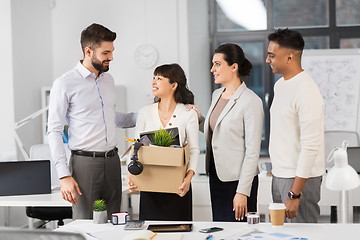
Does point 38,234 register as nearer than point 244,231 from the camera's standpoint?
Yes

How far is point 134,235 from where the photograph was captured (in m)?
2.21

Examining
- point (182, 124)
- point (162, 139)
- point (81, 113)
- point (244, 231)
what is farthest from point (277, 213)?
point (81, 113)

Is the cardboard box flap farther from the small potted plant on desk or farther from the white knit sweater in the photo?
the white knit sweater

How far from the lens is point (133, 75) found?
6336 mm

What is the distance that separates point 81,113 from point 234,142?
0.88 metres

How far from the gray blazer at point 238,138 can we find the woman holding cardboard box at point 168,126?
0.15 metres

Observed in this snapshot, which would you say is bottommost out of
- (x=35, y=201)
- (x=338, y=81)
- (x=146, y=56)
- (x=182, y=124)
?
(x=35, y=201)

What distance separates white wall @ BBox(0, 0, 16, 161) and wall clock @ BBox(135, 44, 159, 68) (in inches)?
58.0

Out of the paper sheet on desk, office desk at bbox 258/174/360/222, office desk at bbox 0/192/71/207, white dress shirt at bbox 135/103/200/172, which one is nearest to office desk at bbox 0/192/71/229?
office desk at bbox 0/192/71/207

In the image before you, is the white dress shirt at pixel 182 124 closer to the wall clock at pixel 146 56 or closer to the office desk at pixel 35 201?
the office desk at pixel 35 201

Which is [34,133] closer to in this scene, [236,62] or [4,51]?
[4,51]

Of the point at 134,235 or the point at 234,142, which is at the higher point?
the point at 234,142

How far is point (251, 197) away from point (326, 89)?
335cm

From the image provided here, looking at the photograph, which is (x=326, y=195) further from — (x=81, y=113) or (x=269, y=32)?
(x=269, y=32)
